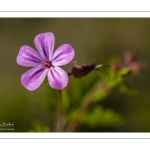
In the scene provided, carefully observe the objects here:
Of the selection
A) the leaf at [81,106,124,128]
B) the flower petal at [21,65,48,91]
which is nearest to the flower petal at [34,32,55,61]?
the flower petal at [21,65,48,91]

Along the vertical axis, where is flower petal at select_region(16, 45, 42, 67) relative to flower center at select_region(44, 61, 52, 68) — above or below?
above

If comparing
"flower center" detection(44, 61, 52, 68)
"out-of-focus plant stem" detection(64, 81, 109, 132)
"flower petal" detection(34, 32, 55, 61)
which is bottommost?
"out-of-focus plant stem" detection(64, 81, 109, 132)

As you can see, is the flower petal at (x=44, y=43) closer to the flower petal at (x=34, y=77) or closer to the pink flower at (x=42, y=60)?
the pink flower at (x=42, y=60)

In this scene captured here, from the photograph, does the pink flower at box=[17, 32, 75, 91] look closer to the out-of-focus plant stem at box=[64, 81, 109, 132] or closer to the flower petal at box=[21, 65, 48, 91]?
the flower petal at box=[21, 65, 48, 91]

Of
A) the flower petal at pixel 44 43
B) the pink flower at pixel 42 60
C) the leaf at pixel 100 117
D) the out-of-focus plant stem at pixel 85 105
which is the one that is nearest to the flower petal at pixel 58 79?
the pink flower at pixel 42 60

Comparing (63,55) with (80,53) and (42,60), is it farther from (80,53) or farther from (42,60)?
(80,53)

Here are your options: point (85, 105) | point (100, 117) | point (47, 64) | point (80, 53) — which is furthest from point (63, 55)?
point (80, 53)
